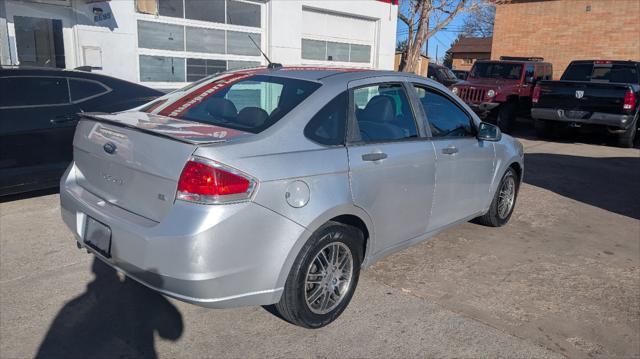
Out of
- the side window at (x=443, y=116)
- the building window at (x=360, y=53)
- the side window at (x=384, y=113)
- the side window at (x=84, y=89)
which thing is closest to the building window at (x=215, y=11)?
the building window at (x=360, y=53)

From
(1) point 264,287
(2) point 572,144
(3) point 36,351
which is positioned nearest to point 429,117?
(1) point 264,287

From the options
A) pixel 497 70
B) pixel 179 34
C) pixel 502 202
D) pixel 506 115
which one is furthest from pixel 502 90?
pixel 502 202

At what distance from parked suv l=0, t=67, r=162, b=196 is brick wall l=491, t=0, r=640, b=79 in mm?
23514

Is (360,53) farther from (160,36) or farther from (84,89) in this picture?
(84,89)

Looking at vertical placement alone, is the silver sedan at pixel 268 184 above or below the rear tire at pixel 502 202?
above

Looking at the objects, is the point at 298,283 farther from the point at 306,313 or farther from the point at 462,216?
the point at 462,216

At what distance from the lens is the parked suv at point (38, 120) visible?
208 inches

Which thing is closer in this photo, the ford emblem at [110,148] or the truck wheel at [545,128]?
the ford emblem at [110,148]

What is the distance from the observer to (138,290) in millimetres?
3770

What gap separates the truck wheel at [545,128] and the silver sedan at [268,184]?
9758 millimetres

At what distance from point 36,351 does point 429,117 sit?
3.17 metres

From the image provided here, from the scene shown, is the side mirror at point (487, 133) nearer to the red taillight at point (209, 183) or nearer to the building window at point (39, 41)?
the red taillight at point (209, 183)

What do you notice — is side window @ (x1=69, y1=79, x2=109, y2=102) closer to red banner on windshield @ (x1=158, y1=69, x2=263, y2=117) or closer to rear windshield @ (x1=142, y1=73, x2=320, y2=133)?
rear windshield @ (x1=142, y1=73, x2=320, y2=133)

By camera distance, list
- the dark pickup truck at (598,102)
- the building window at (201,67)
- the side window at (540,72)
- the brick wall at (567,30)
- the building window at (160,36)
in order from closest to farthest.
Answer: the building window at (160,36), the building window at (201,67), the dark pickup truck at (598,102), the side window at (540,72), the brick wall at (567,30)
